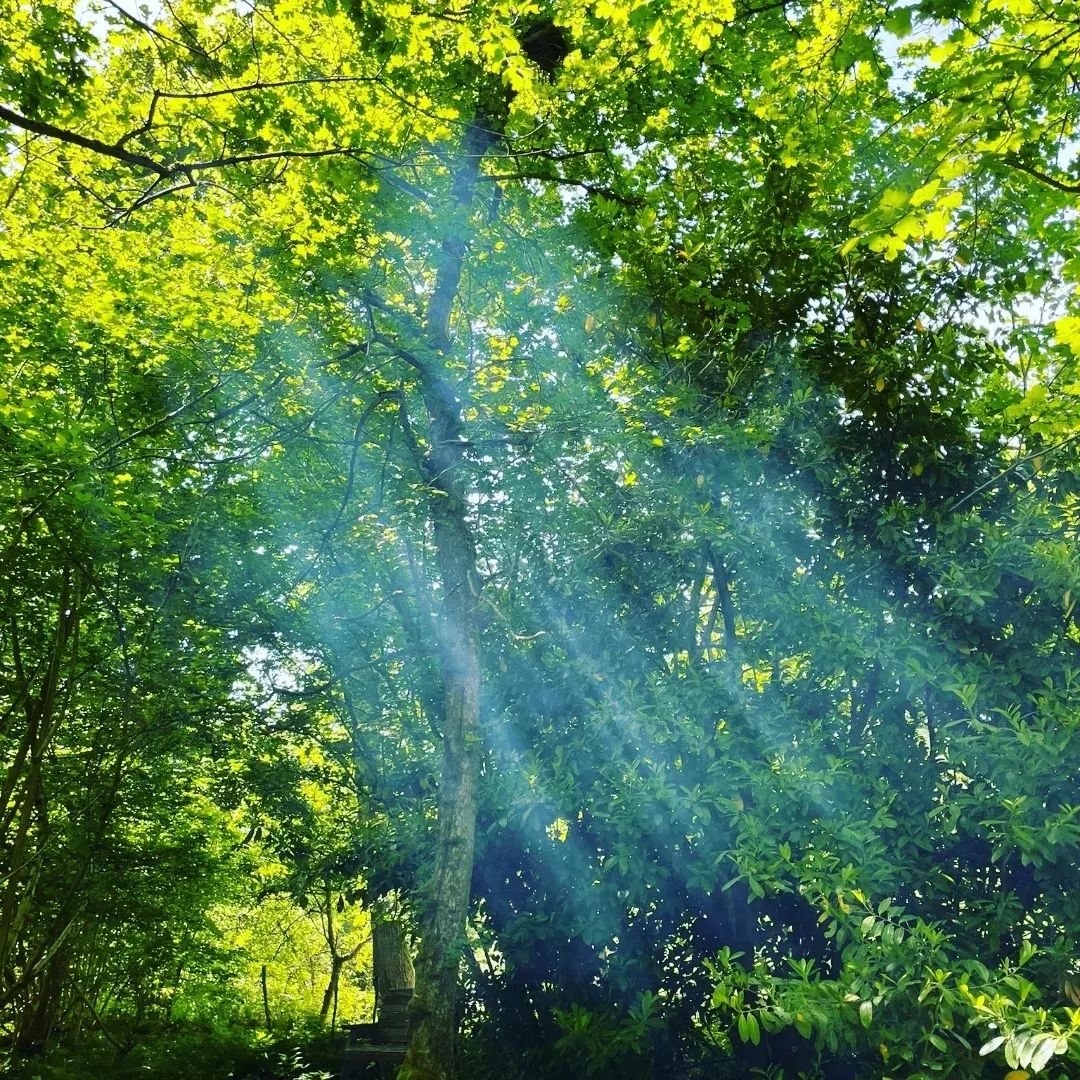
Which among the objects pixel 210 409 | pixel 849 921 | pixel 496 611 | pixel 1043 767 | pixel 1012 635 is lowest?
pixel 849 921

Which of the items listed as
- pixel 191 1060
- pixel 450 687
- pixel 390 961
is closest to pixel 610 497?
pixel 450 687

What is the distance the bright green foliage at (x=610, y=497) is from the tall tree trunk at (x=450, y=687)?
18cm

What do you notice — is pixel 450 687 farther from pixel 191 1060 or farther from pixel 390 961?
pixel 191 1060

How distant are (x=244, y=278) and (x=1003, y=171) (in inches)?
245

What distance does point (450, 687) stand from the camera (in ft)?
21.9

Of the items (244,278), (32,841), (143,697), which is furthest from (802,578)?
(32,841)

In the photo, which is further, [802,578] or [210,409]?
[210,409]

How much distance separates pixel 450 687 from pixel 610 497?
6.87ft

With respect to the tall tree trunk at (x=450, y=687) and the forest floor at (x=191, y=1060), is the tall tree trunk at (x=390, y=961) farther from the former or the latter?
the tall tree trunk at (x=450, y=687)

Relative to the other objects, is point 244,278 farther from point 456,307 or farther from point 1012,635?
point 1012,635

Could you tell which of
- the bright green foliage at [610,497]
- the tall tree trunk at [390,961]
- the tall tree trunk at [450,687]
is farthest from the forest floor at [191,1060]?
the tall tree trunk at [450,687]

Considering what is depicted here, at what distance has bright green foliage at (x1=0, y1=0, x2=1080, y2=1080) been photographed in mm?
4418

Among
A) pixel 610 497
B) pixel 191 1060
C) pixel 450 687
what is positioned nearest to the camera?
pixel 610 497

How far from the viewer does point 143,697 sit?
25.5ft
